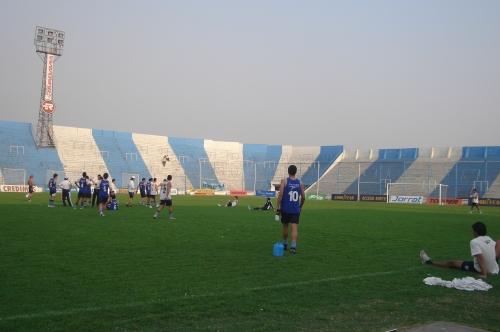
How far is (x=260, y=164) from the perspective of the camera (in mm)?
77875

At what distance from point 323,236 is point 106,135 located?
199 ft

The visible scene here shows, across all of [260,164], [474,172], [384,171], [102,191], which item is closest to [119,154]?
[260,164]

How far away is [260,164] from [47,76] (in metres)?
31.9

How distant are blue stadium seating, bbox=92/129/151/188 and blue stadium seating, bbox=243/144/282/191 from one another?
15045 mm

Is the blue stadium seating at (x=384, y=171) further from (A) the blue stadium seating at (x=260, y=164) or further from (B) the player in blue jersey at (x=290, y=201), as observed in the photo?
(B) the player in blue jersey at (x=290, y=201)

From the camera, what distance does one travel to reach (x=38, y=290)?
23.1ft

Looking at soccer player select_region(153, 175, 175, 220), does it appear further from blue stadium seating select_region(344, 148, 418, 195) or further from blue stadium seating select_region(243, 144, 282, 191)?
blue stadium seating select_region(243, 144, 282, 191)

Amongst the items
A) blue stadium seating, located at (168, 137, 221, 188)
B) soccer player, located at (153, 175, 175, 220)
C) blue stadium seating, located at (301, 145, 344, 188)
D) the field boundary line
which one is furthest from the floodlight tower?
the field boundary line

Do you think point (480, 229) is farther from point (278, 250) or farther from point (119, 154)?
point (119, 154)

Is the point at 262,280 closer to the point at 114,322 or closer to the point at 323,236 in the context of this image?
the point at 114,322

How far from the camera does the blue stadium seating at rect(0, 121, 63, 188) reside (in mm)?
59406

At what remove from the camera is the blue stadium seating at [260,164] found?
2943 inches

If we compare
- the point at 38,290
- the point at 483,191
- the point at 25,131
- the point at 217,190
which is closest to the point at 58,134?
the point at 25,131

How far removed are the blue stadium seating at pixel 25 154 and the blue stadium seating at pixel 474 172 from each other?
1768 inches
